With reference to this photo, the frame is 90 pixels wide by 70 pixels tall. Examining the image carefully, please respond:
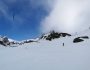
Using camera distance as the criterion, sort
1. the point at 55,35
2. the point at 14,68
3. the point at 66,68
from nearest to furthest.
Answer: the point at 66,68 < the point at 14,68 < the point at 55,35

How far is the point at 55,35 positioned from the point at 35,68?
76674 millimetres

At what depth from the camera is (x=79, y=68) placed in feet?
47.0

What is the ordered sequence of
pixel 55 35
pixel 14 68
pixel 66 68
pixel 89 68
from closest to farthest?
pixel 89 68 < pixel 66 68 < pixel 14 68 < pixel 55 35

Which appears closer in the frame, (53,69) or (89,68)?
(89,68)

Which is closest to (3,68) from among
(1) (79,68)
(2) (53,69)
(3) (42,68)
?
(3) (42,68)

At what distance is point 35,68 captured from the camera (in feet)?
51.7

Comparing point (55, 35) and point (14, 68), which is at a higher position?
point (55, 35)

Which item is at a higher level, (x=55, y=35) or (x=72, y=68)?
(x=55, y=35)

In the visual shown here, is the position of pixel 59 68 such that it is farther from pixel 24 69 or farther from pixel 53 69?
pixel 24 69

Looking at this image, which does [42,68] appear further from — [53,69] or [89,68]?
[89,68]

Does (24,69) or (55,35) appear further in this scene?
(55,35)

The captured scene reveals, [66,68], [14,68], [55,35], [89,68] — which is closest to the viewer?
[89,68]

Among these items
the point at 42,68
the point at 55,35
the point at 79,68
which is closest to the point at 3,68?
the point at 42,68

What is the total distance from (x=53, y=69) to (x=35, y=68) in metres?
1.91
